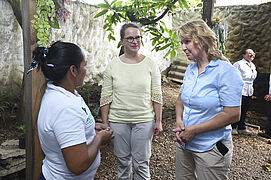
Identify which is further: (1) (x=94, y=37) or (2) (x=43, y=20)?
(1) (x=94, y=37)

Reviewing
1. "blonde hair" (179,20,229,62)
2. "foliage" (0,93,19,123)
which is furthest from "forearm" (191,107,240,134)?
"foliage" (0,93,19,123)

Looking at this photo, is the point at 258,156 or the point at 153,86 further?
the point at 258,156

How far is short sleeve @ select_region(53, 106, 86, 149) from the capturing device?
1.07 metres

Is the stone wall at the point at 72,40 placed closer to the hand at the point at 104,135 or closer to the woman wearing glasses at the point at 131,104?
the woman wearing glasses at the point at 131,104

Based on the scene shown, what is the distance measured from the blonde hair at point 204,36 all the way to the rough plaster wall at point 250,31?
5396mm

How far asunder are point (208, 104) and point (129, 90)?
0.80m

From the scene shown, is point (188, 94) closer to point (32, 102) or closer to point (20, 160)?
point (32, 102)

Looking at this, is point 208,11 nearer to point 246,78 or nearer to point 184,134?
point 246,78

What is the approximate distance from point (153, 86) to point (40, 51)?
120 cm

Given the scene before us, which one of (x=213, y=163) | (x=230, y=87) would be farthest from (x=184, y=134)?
(x=230, y=87)

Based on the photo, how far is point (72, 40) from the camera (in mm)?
5070

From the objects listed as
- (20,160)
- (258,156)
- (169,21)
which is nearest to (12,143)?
(20,160)

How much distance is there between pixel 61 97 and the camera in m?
1.15

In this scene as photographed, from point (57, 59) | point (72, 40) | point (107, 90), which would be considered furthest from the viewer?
point (72, 40)
